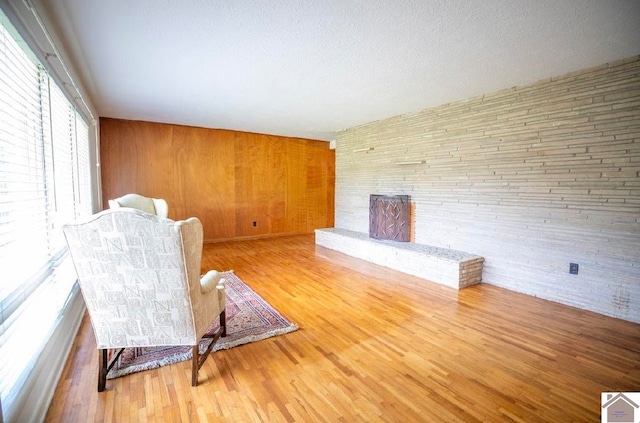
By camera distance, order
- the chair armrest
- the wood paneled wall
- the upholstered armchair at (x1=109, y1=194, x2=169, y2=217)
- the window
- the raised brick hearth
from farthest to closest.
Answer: the wood paneled wall, the raised brick hearth, the upholstered armchair at (x1=109, y1=194, x2=169, y2=217), the chair armrest, the window

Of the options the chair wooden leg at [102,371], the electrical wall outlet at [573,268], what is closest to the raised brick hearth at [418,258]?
the electrical wall outlet at [573,268]

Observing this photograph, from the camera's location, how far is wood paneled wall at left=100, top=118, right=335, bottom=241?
5629mm

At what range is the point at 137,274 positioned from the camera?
1.58m

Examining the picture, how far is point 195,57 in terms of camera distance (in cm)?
274

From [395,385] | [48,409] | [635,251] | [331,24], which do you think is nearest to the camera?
[48,409]

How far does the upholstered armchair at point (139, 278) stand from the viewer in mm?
1498

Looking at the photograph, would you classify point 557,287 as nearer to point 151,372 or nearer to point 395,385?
point 395,385

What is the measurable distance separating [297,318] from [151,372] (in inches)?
48.1

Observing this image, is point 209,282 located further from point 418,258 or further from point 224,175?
point 224,175

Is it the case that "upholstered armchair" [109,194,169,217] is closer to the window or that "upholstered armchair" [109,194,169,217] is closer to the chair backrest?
the window

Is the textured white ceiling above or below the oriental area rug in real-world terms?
above

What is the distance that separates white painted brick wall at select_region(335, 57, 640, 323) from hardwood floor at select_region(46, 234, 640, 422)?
1.35 feet

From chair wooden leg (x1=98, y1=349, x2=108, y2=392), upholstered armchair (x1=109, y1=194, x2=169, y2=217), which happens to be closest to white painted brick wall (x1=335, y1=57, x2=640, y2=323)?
upholstered armchair (x1=109, y1=194, x2=169, y2=217)

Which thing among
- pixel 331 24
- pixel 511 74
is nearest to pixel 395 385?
pixel 331 24
